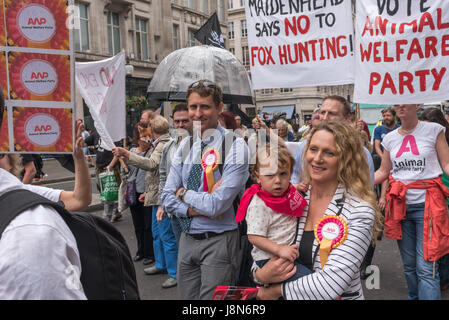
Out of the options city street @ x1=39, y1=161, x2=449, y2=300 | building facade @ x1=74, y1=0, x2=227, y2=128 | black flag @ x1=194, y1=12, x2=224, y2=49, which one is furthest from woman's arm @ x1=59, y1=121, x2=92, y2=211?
building facade @ x1=74, y1=0, x2=227, y2=128

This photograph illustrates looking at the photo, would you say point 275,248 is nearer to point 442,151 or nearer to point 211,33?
point 442,151

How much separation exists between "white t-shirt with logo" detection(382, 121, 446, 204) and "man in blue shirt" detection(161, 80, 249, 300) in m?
1.68

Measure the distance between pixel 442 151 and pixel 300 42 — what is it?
1.81 m

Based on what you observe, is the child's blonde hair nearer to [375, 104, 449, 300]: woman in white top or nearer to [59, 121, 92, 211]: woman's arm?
[59, 121, 92, 211]: woman's arm

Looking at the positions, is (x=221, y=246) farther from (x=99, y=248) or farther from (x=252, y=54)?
(x=252, y=54)

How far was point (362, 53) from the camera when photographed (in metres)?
3.95

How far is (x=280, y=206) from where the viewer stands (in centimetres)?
219

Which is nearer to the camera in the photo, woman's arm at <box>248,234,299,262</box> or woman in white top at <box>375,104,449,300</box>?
woman's arm at <box>248,234,299,262</box>

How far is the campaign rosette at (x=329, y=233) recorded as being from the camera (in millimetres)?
1951

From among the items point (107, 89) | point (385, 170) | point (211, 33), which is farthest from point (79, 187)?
point (211, 33)

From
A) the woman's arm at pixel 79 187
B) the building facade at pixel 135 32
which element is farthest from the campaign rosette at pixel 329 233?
the building facade at pixel 135 32

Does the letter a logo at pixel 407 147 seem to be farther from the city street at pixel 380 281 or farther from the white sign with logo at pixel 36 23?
the white sign with logo at pixel 36 23

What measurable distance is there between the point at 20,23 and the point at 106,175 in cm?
525

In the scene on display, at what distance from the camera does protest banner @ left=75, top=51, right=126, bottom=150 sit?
15.0 ft
